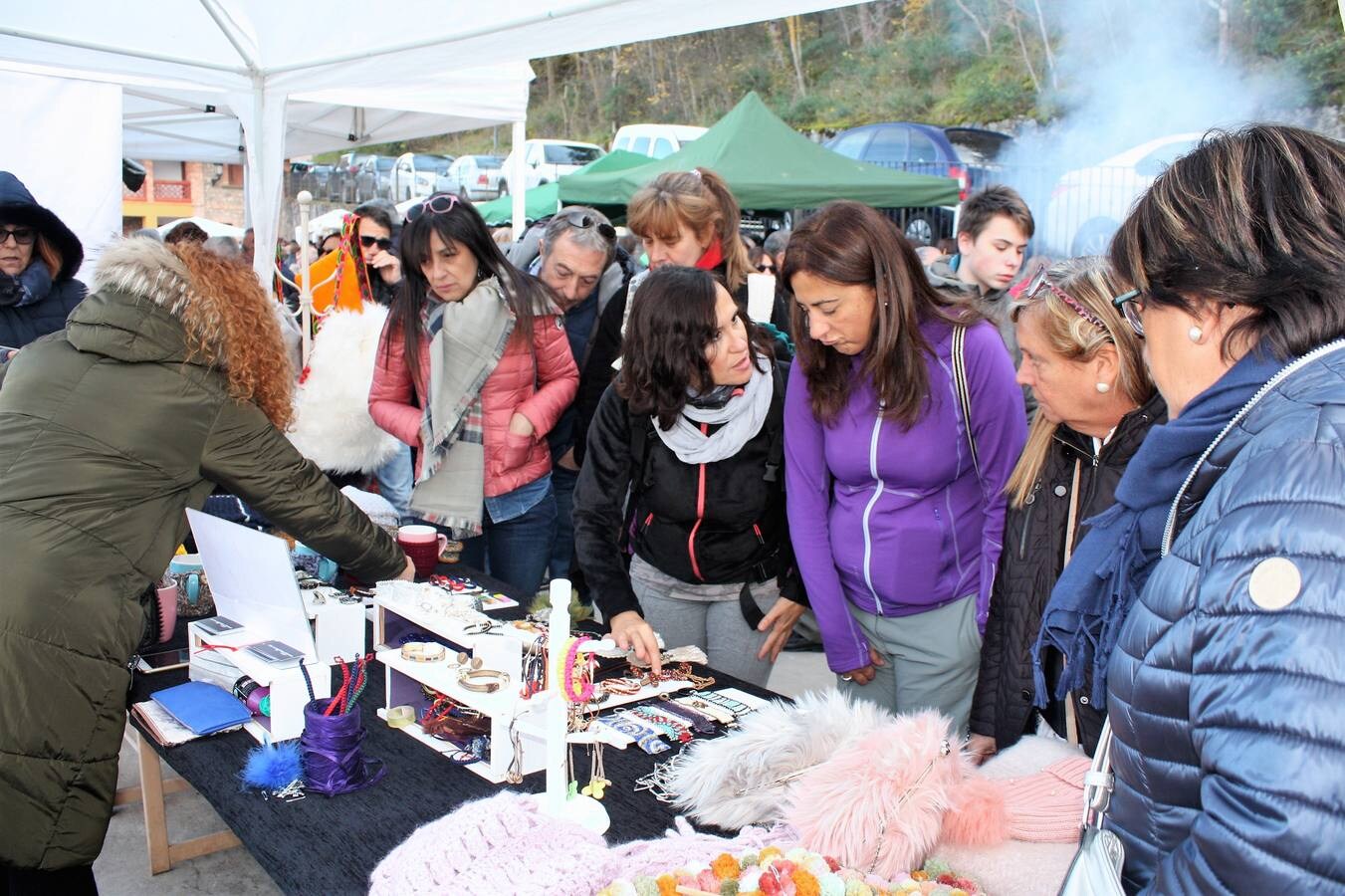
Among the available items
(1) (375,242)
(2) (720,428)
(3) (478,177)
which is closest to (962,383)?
(2) (720,428)

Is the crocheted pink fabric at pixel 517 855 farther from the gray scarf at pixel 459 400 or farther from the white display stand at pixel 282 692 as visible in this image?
the gray scarf at pixel 459 400

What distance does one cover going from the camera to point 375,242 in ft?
14.8

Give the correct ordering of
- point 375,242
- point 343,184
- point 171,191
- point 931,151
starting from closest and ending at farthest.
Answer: point 375,242
point 931,151
point 343,184
point 171,191

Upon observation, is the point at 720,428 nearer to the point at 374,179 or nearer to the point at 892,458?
the point at 892,458

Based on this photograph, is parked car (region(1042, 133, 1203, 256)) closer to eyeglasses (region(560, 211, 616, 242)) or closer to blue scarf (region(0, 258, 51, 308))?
eyeglasses (region(560, 211, 616, 242))

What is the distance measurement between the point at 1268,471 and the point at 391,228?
4.20m

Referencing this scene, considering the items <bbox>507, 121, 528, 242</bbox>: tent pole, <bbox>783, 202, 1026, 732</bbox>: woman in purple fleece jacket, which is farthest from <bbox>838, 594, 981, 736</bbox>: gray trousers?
<bbox>507, 121, 528, 242</bbox>: tent pole

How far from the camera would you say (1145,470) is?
1077mm

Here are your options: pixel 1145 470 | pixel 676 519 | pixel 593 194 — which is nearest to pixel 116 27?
pixel 676 519

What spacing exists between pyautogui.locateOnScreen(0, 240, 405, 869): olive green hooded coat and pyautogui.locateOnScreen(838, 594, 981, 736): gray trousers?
53.8 inches

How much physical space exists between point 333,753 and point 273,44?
346 cm

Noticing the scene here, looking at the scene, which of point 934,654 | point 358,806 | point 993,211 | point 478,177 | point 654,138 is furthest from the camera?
point 478,177

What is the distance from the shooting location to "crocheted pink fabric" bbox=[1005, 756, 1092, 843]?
1.29 m

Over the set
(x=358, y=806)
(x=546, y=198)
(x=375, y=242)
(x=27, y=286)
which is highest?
(x=546, y=198)
